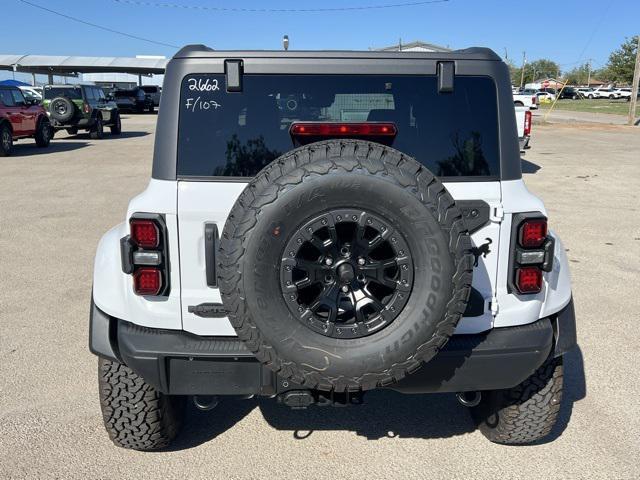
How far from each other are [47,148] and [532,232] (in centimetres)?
1839

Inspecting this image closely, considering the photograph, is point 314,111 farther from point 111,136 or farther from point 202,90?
point 111,136

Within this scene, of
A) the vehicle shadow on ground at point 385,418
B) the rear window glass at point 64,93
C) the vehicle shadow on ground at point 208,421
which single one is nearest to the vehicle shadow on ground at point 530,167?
the vehicle shadow on ground at point 385,418

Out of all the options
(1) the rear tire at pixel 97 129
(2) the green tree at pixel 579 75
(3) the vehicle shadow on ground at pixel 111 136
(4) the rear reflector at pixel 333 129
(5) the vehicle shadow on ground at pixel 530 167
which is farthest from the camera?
(2) the green tree at pixel 579 75

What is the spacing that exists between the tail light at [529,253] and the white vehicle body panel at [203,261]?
0.03m

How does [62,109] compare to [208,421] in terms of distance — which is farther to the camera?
[62,109]

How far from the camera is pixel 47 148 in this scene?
59.8 ft

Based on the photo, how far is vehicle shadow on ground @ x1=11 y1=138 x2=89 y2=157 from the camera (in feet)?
55.1

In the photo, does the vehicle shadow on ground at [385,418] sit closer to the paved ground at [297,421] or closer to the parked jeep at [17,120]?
the paved ground at [297,421]

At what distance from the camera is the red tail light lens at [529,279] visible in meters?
2.55

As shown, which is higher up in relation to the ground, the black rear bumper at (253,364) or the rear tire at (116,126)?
the rear tire at (116,126)

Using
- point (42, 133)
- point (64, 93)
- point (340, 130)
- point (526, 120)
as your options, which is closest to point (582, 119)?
point (526, 120)

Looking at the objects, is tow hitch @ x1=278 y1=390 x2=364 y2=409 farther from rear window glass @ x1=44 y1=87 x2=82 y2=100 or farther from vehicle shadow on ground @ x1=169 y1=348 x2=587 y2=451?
rear window glass @ x1=44 y1=87 x2=82 y2=100

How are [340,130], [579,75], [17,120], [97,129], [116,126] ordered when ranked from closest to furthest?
[340,130] → [17,120] → [97,129] → [116,126] → [579,75]

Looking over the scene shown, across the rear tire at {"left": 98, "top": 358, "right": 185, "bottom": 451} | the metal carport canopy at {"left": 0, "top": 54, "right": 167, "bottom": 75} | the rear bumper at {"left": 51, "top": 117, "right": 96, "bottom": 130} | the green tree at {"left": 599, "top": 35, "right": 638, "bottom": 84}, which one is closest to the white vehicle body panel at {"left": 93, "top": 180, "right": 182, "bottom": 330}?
the rear tire at {"left": 98, "top": 358, "right": 185, "bottom": 451}
